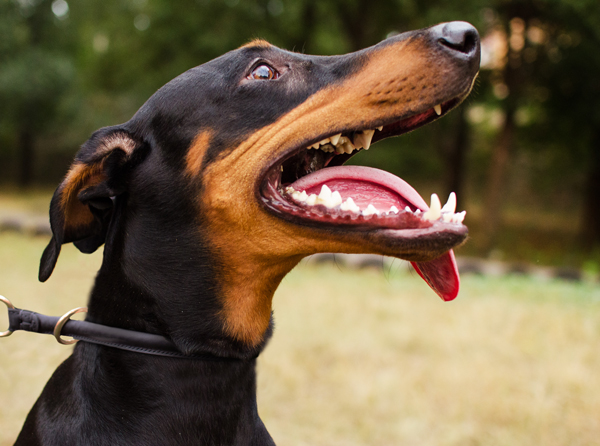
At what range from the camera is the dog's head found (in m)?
1.98

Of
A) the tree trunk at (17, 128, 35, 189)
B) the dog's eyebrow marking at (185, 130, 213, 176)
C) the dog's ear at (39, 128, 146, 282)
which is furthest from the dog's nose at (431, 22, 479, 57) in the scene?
the tree trunk at (17, 128, 35, 189)

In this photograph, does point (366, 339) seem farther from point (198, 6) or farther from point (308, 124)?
point (198, 6)

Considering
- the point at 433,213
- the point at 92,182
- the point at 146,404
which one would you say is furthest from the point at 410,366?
the point at 92,182

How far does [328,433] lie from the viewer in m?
3.91

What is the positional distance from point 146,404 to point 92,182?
0.92 meters

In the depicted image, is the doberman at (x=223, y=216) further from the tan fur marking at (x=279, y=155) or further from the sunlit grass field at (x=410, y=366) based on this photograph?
the sunlit grass field at (x=410, y=366)

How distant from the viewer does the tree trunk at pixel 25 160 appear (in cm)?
2327

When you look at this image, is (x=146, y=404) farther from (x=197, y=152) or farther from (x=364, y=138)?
(x=364, y=138)

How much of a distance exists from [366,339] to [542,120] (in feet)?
41.8

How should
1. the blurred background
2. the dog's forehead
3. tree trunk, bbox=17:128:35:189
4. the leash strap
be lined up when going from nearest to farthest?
the leash strap → the dog's forehead → the blurred background → tree trunk, bbox=17:128:35:189

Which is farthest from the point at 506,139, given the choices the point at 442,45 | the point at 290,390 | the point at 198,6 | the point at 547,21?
the point at 442,45

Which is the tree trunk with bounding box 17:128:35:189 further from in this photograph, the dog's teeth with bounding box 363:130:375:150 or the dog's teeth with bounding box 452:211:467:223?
the dog's teeth with bounding box 452:211:467:223

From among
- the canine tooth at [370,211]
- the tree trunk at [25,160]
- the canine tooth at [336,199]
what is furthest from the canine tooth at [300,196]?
the tree trunk at [25,160]

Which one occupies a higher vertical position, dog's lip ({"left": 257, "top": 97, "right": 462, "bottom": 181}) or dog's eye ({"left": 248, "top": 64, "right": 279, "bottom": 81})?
dog's eye ({"left": 248, "top": 64, "right": 279, "bottom": 81})
